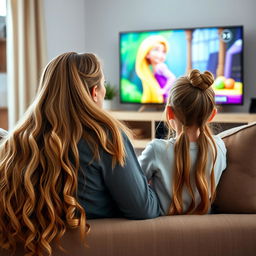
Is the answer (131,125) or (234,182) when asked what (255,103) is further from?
(234,182)

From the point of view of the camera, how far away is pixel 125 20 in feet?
17.9

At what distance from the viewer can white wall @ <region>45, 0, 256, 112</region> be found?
495cm

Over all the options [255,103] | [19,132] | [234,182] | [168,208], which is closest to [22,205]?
[19,132]

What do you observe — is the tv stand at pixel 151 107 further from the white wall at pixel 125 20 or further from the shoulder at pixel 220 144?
the shoulder at pixel 220 144

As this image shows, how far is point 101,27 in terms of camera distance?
220 inches

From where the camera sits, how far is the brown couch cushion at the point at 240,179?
161 cm

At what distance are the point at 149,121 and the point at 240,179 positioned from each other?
3.74m

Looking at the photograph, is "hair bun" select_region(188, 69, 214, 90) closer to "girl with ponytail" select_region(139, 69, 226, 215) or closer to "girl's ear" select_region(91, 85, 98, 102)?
"girl with ponytail" select_region(139, 69, 226, 215)

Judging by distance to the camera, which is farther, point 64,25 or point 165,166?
point 64,25

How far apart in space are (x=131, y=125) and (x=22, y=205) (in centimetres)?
382

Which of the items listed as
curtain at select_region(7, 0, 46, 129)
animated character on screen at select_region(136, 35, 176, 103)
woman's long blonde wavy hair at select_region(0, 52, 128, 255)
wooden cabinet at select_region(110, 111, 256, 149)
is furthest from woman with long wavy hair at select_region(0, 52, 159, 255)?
animated character on screen at select_region(136, 35, 176, 103)

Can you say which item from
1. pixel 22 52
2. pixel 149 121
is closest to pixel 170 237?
pixel 22 52

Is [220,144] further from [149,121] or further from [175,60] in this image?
[149,121]

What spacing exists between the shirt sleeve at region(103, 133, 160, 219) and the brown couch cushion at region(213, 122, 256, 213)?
242 millimetres
